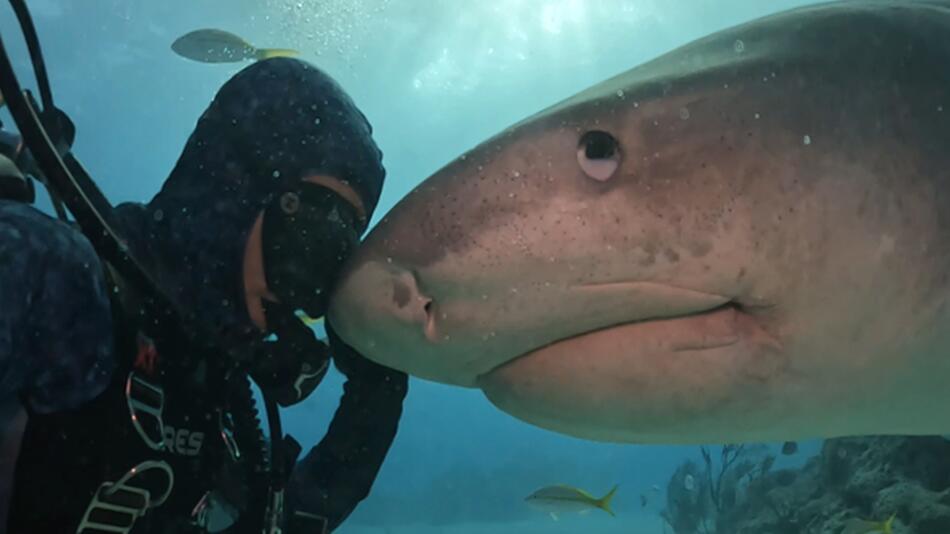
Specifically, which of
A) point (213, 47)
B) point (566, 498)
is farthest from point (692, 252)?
point (213, 47)

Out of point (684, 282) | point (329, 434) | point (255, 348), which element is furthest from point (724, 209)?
point (329, 434)

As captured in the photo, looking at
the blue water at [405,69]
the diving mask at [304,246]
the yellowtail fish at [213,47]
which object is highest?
the blue water at [405,69]

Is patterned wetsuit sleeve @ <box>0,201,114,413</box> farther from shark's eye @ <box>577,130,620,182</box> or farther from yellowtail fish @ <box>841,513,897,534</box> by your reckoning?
yellowtail fish @ <box>841,513,897,534</box>

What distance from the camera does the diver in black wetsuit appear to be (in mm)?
1617

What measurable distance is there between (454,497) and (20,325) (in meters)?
39.6

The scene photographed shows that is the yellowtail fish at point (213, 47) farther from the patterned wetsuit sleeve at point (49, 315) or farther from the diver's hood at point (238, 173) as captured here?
the patterned wetsuit sleeve at point (49, 315)

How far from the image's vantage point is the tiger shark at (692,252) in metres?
1.46

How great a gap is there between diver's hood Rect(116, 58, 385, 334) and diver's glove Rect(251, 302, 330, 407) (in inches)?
5.0

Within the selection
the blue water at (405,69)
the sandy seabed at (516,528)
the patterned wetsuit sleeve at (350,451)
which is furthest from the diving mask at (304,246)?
the sandy seabed at (516,528)

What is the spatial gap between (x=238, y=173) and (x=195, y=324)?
648mm

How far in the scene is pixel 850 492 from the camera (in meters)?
9.48

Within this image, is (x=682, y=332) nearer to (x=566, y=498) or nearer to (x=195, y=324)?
(x=195, y=324)

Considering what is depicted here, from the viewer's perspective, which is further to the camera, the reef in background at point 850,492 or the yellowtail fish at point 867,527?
the reef in background at point 850,492

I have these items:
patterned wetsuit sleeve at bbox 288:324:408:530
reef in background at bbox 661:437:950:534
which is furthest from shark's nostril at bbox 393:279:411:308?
reef in background at bbox 661:437:950:534
